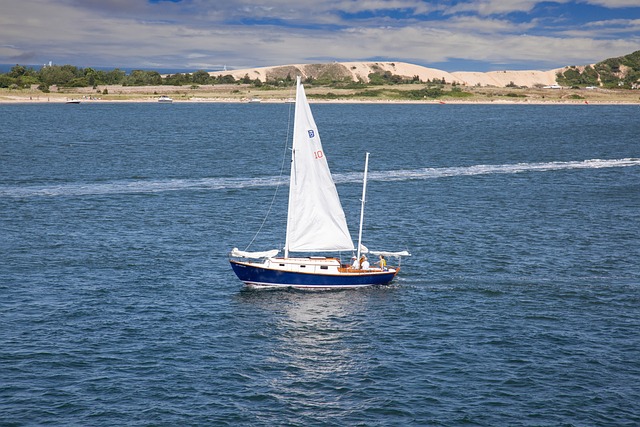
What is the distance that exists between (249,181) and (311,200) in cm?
5898

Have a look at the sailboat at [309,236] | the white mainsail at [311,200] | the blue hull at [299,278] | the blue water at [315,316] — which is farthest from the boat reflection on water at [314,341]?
the white mainsail at [311,200]

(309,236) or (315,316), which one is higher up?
(309,236)

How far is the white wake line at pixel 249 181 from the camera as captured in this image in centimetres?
11431

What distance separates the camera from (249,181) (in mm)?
128000

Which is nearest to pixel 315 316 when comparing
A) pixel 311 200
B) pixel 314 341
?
pixel 314 341

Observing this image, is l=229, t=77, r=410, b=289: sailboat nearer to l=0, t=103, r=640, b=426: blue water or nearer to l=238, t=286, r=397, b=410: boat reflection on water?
l=238, t=286, r=397, b=410: boat reflection on water

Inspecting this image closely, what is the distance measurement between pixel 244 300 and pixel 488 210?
49.3 metres

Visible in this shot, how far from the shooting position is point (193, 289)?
226ft

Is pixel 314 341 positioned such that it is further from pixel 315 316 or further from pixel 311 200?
pixel 311 200

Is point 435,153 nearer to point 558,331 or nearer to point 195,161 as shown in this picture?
point 195,161

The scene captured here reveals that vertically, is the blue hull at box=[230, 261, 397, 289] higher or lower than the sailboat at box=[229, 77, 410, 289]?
lower

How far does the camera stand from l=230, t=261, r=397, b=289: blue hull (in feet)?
223

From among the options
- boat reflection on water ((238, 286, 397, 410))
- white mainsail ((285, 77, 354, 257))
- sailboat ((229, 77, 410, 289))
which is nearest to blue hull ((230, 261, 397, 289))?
sailboat ((229, 77, 410, 289))

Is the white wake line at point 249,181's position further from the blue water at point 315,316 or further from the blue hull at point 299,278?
the blue hull at point 299,278
